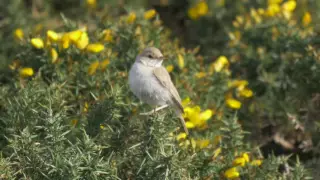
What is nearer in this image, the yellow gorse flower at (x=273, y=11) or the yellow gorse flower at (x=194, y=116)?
the yellow gorse flower at (x=194, y=116)

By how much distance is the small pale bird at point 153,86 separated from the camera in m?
5.00

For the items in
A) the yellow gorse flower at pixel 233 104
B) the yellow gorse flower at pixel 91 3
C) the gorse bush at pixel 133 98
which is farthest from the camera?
the yellow gorse flower at pixel 91 3

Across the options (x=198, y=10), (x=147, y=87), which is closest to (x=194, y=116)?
(x=147, y=87)

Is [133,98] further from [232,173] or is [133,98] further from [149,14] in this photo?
[232,173]

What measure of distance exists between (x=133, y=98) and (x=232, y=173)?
1.49m

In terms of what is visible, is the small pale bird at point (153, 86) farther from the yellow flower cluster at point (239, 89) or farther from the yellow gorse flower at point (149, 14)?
the yellow gorse flower at point (149, 14)

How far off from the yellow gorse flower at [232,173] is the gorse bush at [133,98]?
0.04 feet

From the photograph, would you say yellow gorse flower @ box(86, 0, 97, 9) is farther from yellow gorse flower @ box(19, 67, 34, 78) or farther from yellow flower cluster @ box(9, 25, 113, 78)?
yellow gorse flower @ box(19, 67, 34, 78)

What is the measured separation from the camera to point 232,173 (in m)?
4.55

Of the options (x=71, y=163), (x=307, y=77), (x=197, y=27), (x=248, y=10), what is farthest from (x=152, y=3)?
(x=71, y=163)

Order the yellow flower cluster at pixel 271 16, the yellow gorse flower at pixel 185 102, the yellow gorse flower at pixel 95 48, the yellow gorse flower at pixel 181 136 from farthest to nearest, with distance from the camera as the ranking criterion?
the yellow flower cluster at pixel 271 16 → the yellow gorse flower at pixel 95 48 → the yellow gorse flower at pixel 185 102 → the yellow gorse flower at pixel 181 136

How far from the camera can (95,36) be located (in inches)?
240

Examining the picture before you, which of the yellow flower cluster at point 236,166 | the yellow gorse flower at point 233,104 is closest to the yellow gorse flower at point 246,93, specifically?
the yellow gorse flower at point 233,104

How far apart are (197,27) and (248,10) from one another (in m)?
0.78
